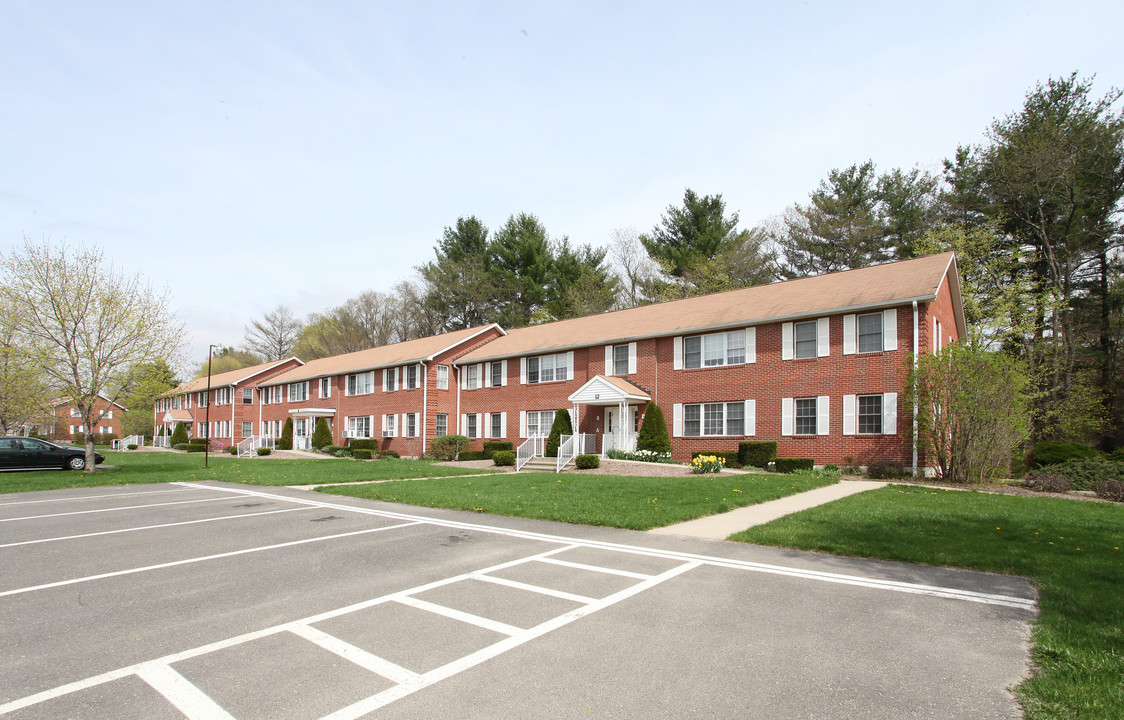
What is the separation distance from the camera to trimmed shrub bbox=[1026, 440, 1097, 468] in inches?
749

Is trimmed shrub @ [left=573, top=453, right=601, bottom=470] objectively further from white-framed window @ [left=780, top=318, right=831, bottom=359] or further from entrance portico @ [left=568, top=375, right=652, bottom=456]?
white-framed window @ [left=780, top=318, right=831, bottom=359]

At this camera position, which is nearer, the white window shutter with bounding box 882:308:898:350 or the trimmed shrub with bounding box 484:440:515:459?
the white window shutter with bounding box 882:308:898:350

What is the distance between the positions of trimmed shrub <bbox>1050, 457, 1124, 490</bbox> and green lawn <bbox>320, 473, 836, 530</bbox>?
5892 millimetres

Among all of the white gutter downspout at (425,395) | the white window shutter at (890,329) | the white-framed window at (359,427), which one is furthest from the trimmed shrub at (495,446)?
the white window shutter at (890,329)

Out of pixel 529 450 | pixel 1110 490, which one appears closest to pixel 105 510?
pixel 529 450

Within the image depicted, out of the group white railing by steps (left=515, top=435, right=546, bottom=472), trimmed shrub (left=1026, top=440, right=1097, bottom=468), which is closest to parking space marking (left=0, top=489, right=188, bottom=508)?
white railing by steps (left=515, top=435, right=546, bottom=472)

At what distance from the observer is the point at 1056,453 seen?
19469mm

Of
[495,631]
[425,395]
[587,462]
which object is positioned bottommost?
[587,462]

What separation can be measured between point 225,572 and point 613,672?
487 cm

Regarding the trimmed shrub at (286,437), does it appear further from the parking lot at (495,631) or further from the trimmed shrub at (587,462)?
the parking lot at (495,631)

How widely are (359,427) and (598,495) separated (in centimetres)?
2804

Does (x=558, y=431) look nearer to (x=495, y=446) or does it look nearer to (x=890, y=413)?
(x=495, y=446)

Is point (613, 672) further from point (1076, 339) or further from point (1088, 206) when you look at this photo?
point (1088, 206)

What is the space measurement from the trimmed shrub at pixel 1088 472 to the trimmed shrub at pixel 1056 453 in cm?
263
